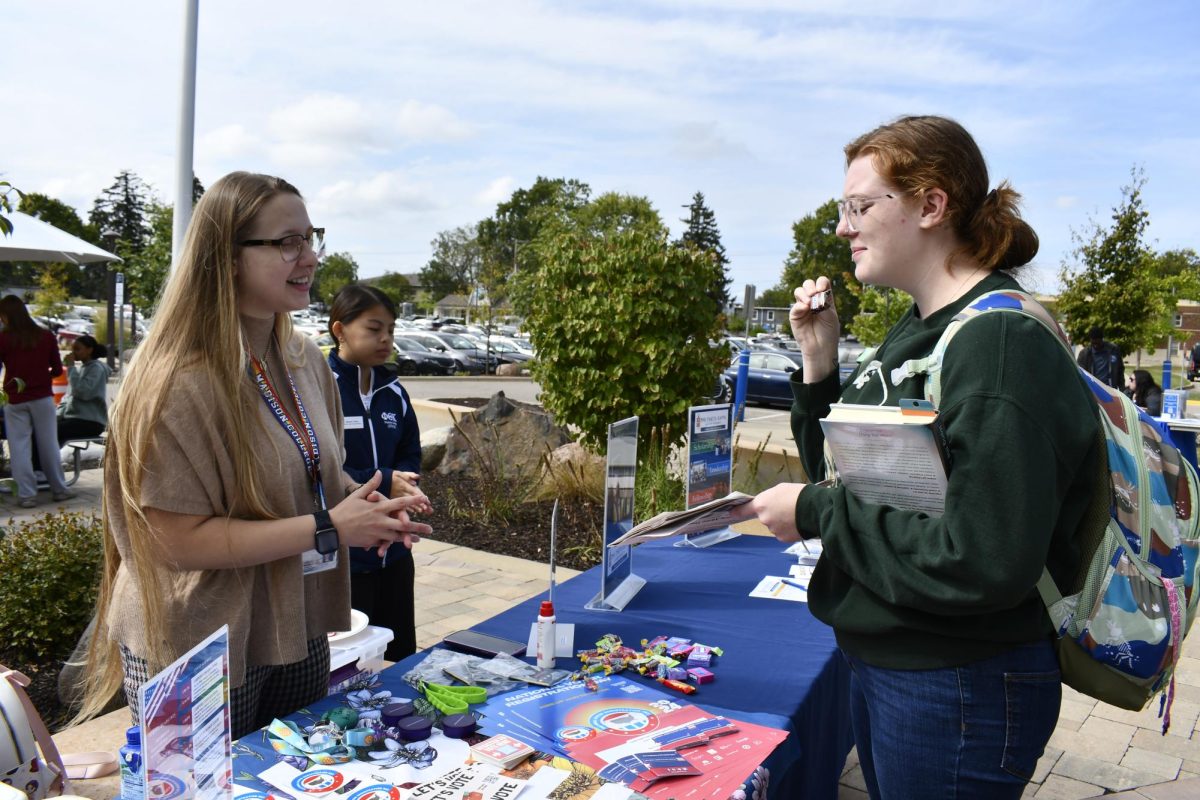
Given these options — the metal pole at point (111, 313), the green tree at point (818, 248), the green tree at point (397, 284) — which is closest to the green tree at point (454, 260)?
the green tree at point (397, 284)

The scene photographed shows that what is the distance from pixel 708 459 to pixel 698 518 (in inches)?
98.4

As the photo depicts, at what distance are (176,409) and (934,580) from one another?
4.72 feet

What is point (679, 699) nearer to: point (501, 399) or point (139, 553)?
point (139, 553)

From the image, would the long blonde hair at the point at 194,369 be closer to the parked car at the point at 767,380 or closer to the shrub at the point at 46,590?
the shrub at the point at 46,590

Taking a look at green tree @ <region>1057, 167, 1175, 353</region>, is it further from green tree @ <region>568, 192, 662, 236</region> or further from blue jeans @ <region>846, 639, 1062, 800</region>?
green tree @ <region>568, 192, 662, 236</region>

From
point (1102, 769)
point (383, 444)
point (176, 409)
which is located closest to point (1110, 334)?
point (1102, 769)

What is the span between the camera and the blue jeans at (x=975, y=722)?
147 centimetres

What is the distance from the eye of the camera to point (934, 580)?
1381 mm

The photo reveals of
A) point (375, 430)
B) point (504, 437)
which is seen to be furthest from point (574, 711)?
point (504, 437)

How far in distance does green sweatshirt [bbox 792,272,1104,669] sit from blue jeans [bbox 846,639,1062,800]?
0.13 feet

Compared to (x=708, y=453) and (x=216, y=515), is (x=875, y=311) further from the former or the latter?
(x=216, y=515)

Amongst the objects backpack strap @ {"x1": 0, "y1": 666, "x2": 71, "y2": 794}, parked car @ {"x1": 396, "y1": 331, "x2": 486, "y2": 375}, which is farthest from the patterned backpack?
parked car @ {"x1": 396, "y1": 331, "x2": 486, "y2": 375}

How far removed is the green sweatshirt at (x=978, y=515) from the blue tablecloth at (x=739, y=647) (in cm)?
58

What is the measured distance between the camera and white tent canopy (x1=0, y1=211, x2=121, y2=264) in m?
7.63
